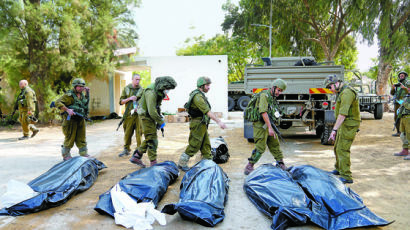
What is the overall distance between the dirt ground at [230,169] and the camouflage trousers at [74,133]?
1.70 feet

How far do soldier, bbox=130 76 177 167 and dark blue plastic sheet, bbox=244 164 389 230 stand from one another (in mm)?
1920

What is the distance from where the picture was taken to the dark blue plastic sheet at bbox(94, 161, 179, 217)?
3221mm

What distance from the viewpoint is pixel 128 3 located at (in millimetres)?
13516

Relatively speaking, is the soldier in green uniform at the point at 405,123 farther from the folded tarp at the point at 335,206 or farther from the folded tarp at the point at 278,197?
the folded tarp at the point at 278,197

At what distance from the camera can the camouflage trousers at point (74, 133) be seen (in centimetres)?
539

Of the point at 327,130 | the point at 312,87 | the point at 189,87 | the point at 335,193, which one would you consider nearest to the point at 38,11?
the point at 189,87

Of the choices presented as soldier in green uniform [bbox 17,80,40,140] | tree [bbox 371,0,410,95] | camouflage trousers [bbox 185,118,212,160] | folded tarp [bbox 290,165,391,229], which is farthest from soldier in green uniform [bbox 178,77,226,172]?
tree [bbox 371,0,410,95]

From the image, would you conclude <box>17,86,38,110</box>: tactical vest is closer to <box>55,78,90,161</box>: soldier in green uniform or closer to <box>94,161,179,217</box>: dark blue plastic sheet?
<box>55,78,90,161</box>: soldier in green uniform

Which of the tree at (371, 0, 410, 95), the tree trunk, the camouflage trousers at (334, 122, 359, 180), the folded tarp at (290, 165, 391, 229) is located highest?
the tree at (371, 0, 410, 95)

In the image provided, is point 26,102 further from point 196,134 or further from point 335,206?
point 335,206

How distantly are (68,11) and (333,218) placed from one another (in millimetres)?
11804

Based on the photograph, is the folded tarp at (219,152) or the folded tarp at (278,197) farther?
the folded tarp at (219,152)

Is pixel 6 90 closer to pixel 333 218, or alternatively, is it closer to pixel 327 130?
pixel 327 130

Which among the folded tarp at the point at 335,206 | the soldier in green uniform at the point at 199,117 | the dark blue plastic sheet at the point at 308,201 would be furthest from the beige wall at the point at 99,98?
the folded tarp at the point at 335,206
